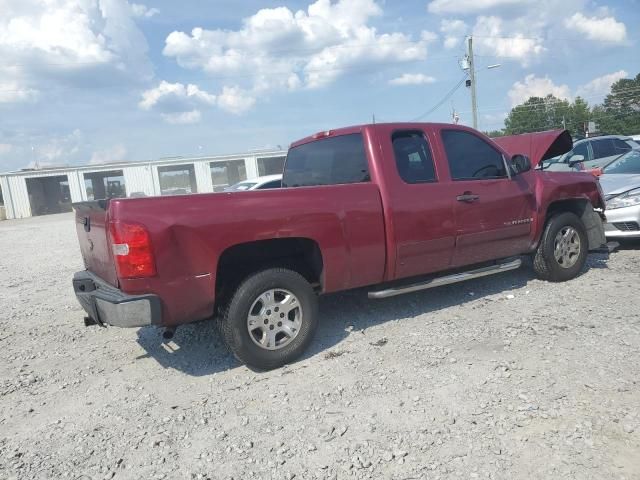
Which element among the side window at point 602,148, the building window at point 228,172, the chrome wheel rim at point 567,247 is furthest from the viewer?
the building window at point 228,172

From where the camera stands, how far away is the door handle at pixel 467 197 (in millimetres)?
4789

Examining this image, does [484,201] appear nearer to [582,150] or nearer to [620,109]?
[582,150]

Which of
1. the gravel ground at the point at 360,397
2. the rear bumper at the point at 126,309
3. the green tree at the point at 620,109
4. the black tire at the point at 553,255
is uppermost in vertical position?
the green tree at the point at 620,109

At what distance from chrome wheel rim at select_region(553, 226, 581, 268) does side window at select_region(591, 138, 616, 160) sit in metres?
7.61

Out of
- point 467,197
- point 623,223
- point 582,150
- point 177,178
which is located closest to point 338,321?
point 467,197

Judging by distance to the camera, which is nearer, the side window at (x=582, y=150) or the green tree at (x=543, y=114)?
the side window at (x=582, y=150)

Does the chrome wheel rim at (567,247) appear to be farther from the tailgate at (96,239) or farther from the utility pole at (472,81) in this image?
the utility pole at (472,81)

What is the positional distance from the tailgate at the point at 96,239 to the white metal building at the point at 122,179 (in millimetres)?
34763

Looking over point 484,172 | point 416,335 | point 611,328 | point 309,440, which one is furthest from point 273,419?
point 484,172

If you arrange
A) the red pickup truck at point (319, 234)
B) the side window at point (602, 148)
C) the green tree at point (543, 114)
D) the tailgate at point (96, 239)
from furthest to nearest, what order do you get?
1. the green tree at point (543, 114)
2. the side window at point (602, 148)
3. the tailgate at point (96, 239)
4. the red pickup truck at point (319, 234)

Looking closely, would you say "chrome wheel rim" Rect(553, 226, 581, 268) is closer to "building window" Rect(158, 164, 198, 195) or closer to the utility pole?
the utility pole

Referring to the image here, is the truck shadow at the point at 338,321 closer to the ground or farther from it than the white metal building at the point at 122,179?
closer to the ground

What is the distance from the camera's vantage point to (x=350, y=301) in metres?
5.64

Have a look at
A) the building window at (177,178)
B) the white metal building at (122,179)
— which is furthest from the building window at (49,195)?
the building window at (177,178)
